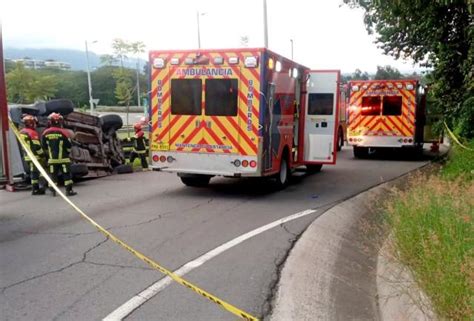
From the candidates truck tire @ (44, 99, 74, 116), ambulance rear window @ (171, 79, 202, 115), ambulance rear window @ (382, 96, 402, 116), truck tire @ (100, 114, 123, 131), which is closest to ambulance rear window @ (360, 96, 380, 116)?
ambulance rear window @ (382, 96, 402, 116)

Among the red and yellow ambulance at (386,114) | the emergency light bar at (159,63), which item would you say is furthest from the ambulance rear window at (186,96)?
the red and yellow ambulance at (386,114)

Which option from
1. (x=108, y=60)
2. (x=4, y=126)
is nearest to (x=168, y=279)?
(x=4, y=126)

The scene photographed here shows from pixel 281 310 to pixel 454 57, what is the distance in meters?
8.09

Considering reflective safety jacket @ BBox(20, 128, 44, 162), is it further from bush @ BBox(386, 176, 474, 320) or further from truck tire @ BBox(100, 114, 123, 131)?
bush @ BBox(386, 176, 474, 320)

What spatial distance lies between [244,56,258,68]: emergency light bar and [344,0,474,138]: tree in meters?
2.26

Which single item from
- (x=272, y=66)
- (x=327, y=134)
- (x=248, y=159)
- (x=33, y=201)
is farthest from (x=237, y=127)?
(x=33, y=201)

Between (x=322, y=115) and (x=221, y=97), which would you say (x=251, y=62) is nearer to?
(x=221, y=97)

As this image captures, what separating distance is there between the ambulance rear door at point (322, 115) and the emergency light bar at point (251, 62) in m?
2.96

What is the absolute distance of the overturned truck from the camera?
38.6 feet

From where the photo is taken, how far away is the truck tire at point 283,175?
10.7 meters

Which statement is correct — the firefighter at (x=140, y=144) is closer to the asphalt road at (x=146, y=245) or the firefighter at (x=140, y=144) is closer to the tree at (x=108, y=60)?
the asphalt road at (x=146, y=245)

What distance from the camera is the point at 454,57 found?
34.5 feet

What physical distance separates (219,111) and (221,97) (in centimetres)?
26

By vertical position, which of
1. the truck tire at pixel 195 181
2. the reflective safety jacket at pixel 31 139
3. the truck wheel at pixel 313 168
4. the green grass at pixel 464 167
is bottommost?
the truck wheel at pixel 313 168
